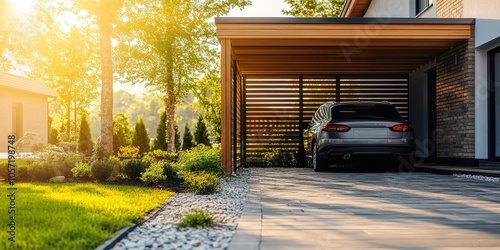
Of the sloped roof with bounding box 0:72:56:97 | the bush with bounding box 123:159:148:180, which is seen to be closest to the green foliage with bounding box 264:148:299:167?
the bush with bounding box 123:159:148:180

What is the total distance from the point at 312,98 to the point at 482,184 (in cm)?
791

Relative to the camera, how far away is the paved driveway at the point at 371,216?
13.7ft

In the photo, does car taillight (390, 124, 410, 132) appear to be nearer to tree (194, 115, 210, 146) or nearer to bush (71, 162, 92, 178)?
bush (71, 162, 92, 178)

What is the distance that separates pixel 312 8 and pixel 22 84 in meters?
14.3

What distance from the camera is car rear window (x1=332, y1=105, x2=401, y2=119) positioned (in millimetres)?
10891

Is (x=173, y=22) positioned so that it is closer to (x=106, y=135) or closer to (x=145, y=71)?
(x=145, y=71)

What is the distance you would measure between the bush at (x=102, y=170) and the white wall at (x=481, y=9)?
25.4ft

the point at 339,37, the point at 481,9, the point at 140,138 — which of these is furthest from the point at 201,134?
the point at 481,9

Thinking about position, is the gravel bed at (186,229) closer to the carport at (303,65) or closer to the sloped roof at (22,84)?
the carport at (303,65)

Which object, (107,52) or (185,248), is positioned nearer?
(185,248)

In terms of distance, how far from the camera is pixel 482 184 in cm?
852

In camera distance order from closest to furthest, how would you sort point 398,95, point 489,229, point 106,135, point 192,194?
1. point 489,229
2. point 192,194
3. point 106,135
4. point 398,95

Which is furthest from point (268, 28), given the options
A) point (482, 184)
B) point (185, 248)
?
point (185, 248)

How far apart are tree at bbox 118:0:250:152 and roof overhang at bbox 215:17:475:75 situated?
7.16 meters
